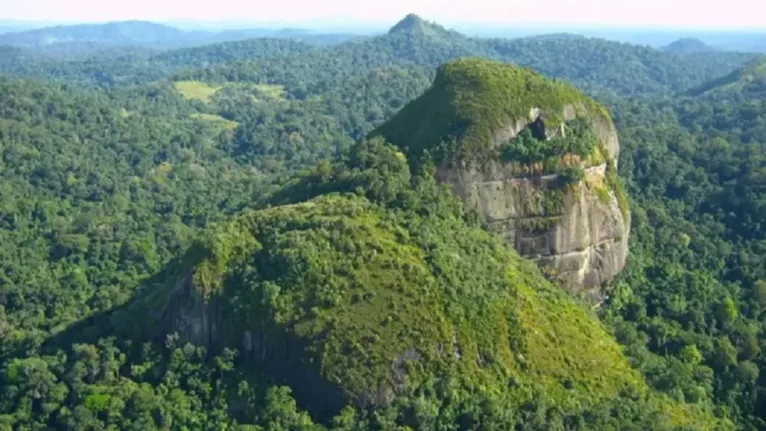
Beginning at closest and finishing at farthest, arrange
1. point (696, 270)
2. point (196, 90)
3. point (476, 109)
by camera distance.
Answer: point (476, 109)
point (696, 270)
point (196, 90)

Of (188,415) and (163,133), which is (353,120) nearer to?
(163,133)

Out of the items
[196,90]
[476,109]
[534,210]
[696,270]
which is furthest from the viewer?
[196,90]

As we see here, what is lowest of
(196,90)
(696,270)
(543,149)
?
(696,270)

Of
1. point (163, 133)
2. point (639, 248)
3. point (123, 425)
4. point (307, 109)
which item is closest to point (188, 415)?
point (123, 425)

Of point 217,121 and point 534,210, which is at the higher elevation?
point 534,210

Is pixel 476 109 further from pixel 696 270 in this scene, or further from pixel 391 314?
pixel 696 270

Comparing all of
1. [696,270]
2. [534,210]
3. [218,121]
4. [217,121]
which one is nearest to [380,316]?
[534,210]

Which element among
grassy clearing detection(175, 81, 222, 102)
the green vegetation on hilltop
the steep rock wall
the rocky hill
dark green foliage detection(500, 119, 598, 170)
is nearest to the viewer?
the rocky hill

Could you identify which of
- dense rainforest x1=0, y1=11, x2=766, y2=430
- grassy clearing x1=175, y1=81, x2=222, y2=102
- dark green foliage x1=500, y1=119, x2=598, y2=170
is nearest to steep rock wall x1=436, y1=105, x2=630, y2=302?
dark green foliage x1=500, y1=119, x2=598, y2=170

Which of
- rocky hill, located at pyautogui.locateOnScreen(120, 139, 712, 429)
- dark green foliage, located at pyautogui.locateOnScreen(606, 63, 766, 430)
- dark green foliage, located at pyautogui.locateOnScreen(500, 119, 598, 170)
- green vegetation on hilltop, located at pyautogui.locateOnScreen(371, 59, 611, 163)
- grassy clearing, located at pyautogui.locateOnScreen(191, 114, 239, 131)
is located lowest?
grassy clearing, located at pyautogui.locateOnScreen(191, 114, 239, 131)

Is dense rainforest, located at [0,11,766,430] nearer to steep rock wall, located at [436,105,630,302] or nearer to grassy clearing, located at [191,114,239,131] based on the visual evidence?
steep rock wall, located at [436,105,630,302]
